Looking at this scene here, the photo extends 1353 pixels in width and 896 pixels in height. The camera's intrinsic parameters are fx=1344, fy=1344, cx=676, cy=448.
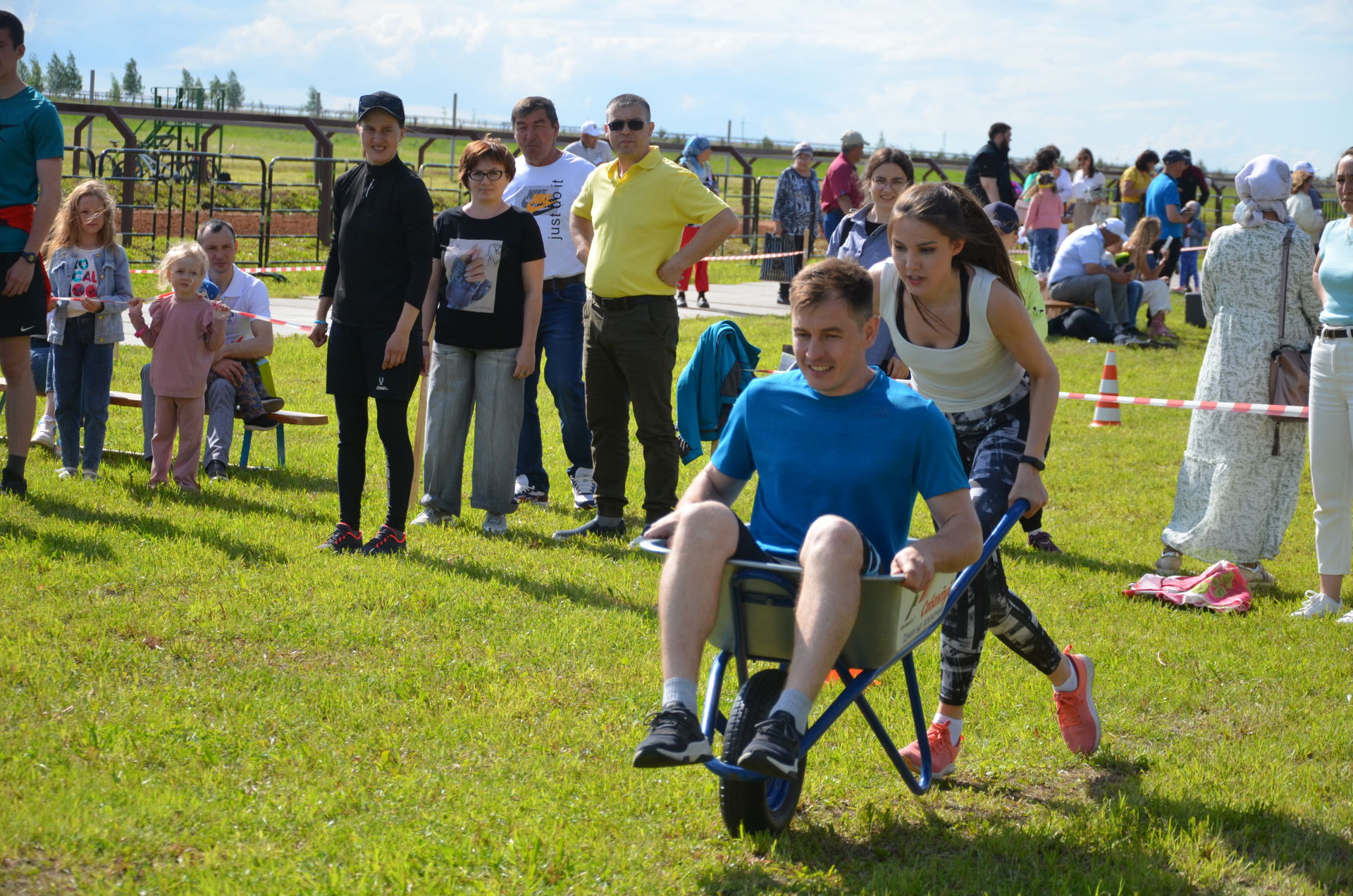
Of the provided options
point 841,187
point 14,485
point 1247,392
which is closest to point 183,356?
point 14,485

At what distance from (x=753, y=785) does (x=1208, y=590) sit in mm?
3997

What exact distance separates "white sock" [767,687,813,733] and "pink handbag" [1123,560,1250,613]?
4.00 meters

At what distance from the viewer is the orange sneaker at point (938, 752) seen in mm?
4469

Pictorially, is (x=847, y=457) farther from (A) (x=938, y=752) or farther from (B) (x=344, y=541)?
(B) (x=344, y=541)

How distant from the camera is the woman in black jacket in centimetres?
670

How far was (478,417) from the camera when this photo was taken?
7488mm

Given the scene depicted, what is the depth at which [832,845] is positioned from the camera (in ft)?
12.8

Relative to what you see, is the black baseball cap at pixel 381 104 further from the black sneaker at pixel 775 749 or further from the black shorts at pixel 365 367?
the black sneaker at pixel 775 749

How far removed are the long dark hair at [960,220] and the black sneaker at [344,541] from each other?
359 centimetres

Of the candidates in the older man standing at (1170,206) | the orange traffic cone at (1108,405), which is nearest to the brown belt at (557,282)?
the orange traffic cone at (1108,405)

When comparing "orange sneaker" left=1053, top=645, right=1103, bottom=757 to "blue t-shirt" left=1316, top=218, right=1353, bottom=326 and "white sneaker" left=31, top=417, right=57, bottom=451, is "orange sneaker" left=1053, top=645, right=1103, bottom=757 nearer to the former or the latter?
"blue t-shirt" left=1316, top=218, right=1353, bottom=326

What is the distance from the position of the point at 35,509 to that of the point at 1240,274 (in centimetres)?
661

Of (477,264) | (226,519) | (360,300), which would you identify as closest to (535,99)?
(477,264)

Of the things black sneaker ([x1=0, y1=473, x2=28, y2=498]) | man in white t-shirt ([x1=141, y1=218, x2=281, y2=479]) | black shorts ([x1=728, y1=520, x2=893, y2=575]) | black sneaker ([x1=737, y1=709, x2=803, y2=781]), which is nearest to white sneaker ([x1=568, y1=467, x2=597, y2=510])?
man in white t-shirt ([x1=141, y1=218, x2=281, y2=479])
